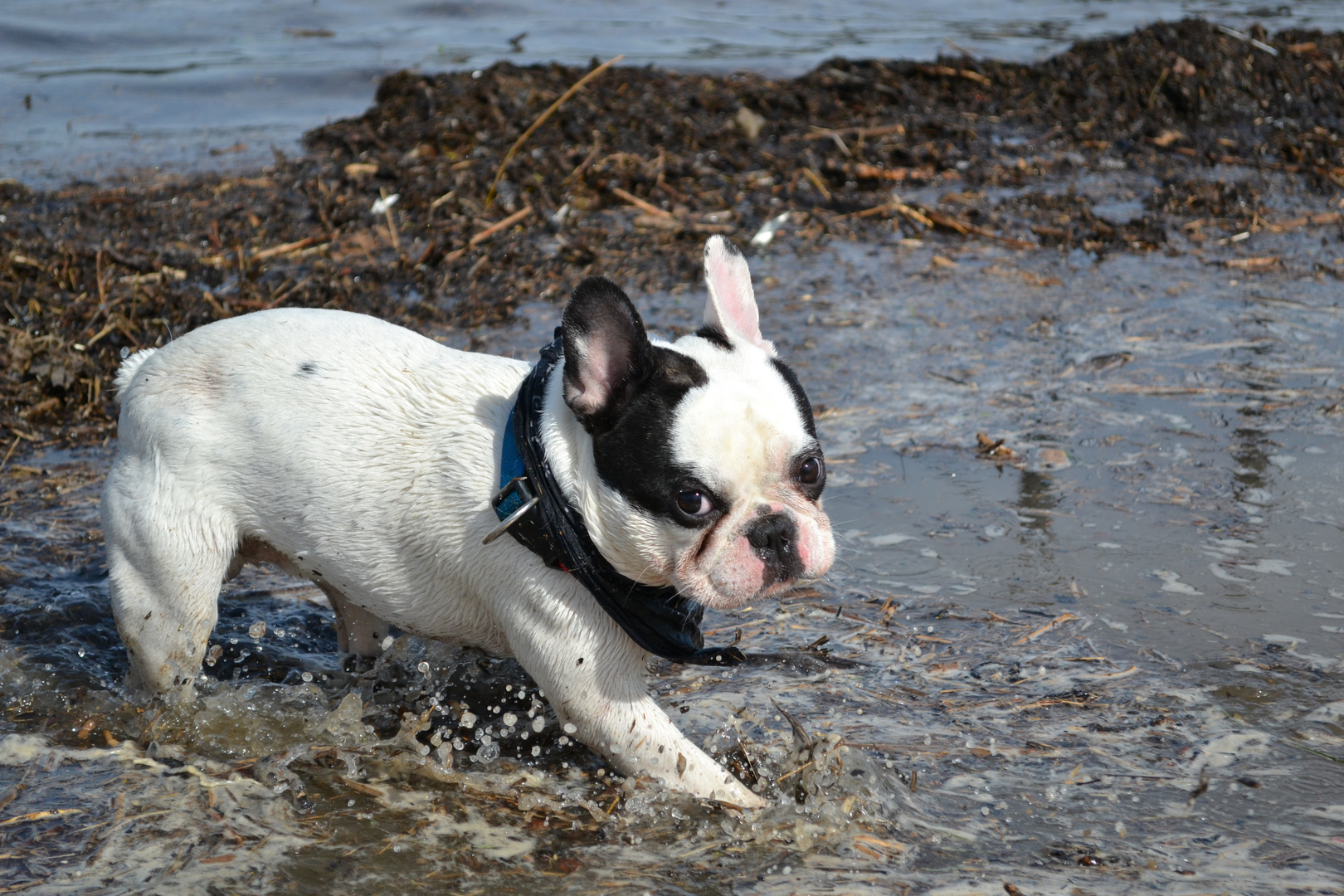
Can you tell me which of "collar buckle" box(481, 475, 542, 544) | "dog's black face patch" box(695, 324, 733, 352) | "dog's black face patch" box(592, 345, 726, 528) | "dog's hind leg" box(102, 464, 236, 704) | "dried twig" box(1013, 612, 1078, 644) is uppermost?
"dog's black face patch" box(695, 324, 733, 352)

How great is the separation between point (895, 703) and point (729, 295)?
165 cm

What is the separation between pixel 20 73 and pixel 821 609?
13221 mm

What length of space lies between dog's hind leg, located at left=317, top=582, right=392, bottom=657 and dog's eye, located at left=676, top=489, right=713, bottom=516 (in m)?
1.87

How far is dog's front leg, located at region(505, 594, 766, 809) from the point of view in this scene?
3.79 metres

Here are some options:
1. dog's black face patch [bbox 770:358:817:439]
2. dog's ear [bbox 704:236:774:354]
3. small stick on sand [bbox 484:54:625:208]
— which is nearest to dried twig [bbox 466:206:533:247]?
small stick on sand [bbox 484:54:625:208]

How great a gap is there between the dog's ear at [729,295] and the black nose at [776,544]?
2.32ft

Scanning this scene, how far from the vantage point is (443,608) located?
4.08 m

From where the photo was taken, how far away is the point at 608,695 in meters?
3.82

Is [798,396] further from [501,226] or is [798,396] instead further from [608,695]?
[501,226]

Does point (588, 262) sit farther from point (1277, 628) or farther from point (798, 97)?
point (1277, 628)

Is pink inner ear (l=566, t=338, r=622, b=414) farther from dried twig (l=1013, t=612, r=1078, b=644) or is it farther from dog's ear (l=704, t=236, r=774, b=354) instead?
dried twig (l=1013, t=612, r=1078, b=644)

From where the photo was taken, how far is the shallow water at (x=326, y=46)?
12.2m

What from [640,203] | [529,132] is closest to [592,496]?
[640,203]

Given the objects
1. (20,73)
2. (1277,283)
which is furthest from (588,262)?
(20,73)
